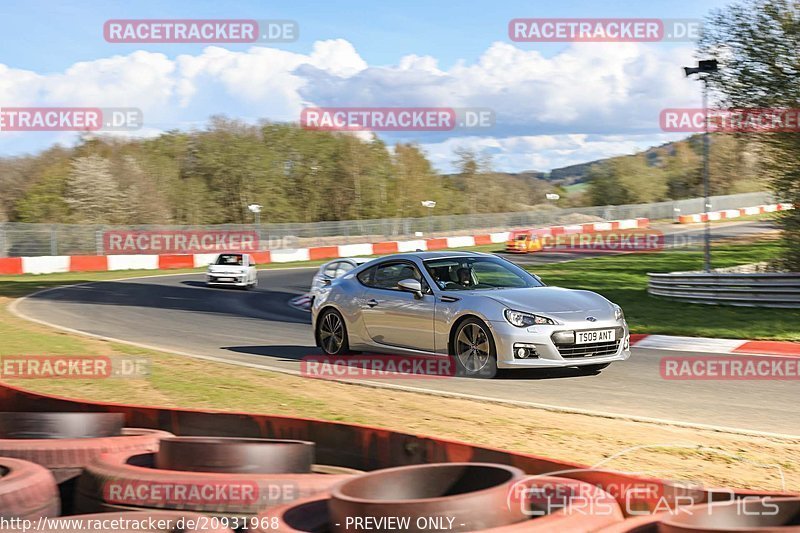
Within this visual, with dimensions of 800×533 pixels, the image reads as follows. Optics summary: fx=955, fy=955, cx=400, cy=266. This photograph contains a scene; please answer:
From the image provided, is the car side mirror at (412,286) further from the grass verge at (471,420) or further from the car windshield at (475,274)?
the grass verge at (471,420)

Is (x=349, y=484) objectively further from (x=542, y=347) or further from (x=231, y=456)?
(x=542, y=347)

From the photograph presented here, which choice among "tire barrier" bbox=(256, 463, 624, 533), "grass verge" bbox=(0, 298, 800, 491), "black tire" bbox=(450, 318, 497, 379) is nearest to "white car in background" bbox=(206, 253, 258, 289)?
"grass verge" bbox=(0, 298, 800, 491)

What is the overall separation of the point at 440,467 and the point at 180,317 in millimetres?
15657

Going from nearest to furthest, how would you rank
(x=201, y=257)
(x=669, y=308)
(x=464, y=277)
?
(x=464, y=277)
(x=669, y=308)
(x=201, y=257)

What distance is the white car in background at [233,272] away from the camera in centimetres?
2978

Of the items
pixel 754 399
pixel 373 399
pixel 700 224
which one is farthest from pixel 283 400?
pixel 700 224

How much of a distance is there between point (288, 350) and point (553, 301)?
4718 mm

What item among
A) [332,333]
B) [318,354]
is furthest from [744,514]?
[318,354]

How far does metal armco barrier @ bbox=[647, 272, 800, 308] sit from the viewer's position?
16.9 m

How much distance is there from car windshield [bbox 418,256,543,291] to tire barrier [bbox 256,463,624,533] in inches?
266

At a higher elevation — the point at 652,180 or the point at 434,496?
the point at 652,180

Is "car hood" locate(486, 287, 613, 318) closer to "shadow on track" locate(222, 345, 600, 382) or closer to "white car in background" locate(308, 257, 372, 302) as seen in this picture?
"shadow on track" locate(222, 345, 600, 382)

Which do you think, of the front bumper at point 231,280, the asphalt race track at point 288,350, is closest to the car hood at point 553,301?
the asphalt race track at point 288,350

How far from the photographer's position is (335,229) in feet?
169
